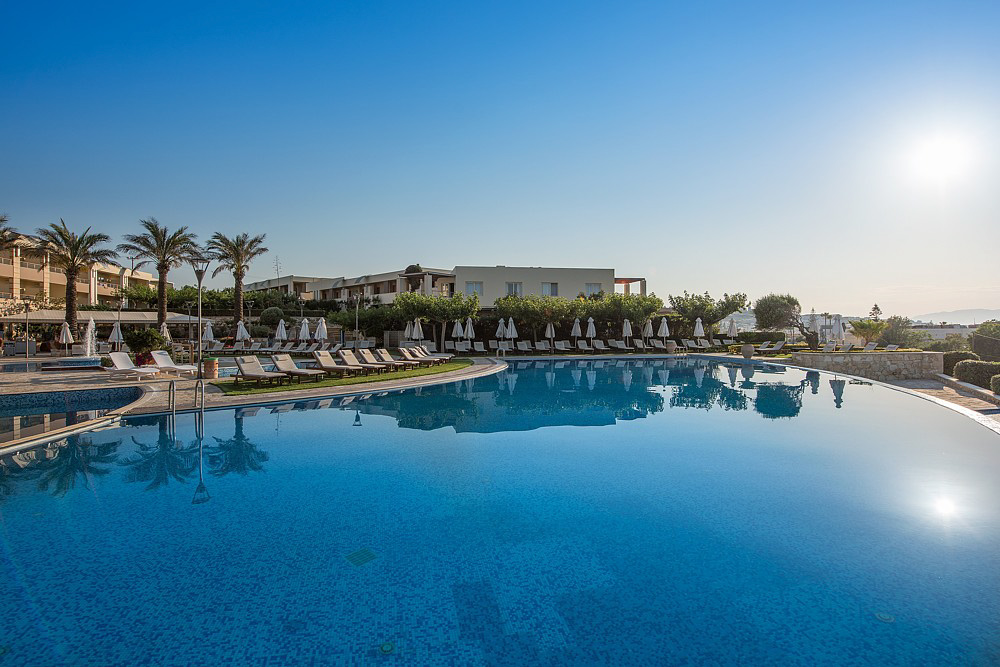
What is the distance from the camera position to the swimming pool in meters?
3.17

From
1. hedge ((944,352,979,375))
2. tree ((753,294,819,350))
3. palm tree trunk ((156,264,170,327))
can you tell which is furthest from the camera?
tree ((753,294,819,350))

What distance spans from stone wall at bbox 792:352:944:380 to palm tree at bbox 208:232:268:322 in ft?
101

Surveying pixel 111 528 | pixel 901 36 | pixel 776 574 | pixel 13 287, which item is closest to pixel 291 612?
pixel 111 528

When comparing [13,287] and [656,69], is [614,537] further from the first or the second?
[13,287]

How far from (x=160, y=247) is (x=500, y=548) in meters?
30.0

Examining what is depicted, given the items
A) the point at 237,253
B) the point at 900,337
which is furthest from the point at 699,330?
the point at 237,253

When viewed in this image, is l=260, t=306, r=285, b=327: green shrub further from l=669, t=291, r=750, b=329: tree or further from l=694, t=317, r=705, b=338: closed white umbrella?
l=694, t=317, r=705, b=338: closed white umbrella

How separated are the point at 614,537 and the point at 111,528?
4858mm

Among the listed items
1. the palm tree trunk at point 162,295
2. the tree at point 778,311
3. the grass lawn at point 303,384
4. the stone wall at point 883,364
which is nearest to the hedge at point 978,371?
the stone wall at point 883,364

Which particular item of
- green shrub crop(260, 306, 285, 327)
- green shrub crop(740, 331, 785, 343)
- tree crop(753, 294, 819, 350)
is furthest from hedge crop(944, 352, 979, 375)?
green shrub crop(260, 306, 285, 327)

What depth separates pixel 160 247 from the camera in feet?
89.1

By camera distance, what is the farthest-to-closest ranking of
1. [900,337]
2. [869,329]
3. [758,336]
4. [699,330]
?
[758,336] < [699,330] < [869,329] < [900,337]

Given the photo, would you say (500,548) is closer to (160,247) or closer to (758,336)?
(160,247)

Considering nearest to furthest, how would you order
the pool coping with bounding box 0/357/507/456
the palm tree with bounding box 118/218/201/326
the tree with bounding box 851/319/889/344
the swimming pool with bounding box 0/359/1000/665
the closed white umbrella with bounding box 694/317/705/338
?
the swimming pool with bounding box 0/359/1000/665, the pool coping with bounding box 0/357/507/456, the palm tree with bounding box 118/218/201/326, the tree with bounding box 851/319/889/344, the closed white umbrella with bounding box 694/317/705/338
